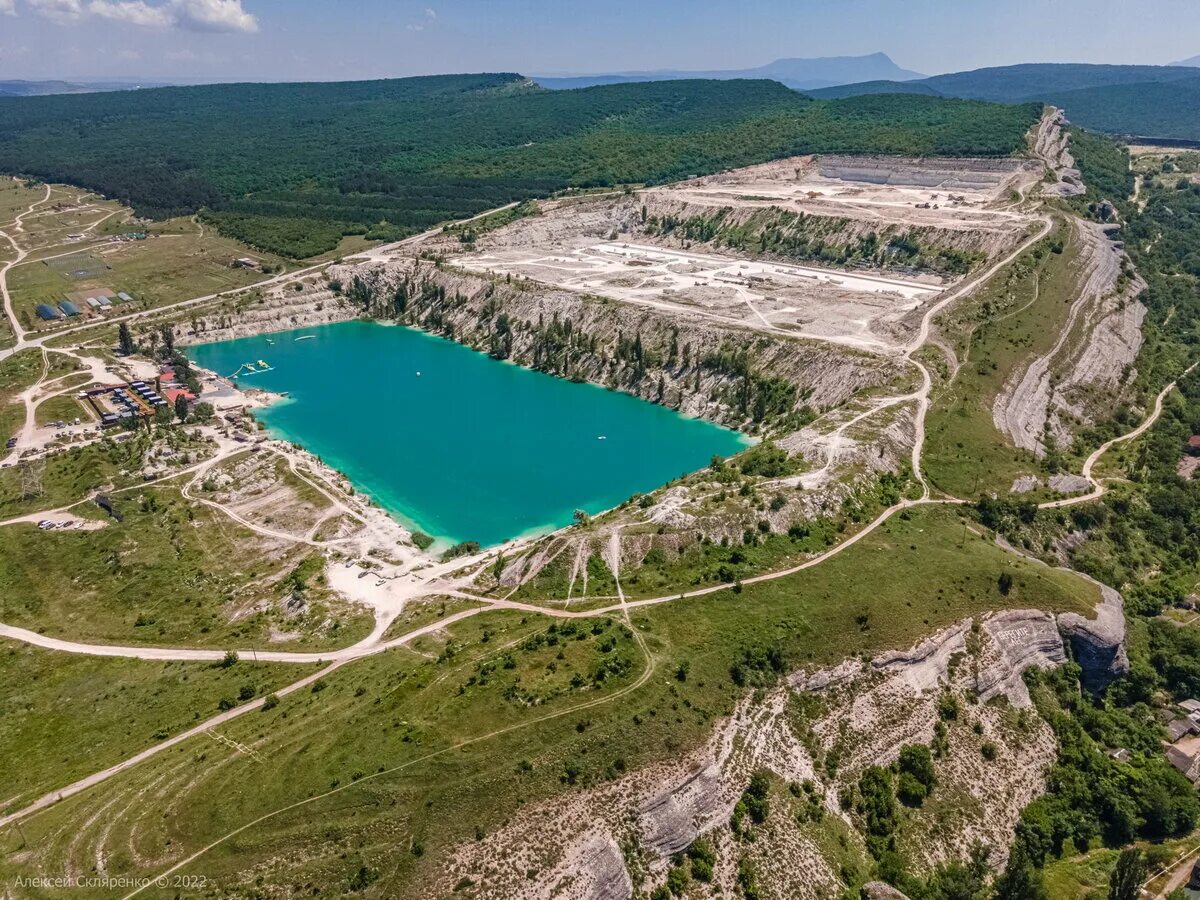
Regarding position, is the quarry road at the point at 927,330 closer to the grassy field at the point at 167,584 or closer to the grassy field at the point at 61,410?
the grassy field at the point at 167,584

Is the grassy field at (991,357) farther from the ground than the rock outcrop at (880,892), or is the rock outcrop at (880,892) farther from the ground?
the grassy field at (991,357)

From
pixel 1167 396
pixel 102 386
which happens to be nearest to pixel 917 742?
pixel 1167 396

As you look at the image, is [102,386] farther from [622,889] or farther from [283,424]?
[622,889]

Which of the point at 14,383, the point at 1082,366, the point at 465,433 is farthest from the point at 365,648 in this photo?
the point at 1082,366

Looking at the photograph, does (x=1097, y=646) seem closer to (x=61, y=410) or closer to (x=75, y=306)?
(x=61, y=410)

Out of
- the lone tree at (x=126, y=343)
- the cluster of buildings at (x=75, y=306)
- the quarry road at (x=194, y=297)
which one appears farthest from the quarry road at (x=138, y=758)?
the cluster of buildings at (x=75, y=306)
